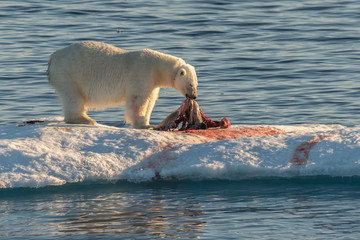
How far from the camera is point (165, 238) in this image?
805cm

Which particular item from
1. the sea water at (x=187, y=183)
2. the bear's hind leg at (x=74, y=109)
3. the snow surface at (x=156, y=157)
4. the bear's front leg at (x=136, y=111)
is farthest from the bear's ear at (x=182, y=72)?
the bear's hind leg at (x=74, y=109)

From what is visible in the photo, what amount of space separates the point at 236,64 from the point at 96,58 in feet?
28.8

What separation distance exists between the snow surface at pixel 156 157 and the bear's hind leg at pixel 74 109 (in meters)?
0.71

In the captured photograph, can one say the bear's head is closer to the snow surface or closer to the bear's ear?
the bear's ear

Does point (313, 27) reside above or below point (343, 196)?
above

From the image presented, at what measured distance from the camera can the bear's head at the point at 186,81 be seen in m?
10.9

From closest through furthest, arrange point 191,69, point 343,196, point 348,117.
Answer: point 343,196
point 191,69
point 348,117

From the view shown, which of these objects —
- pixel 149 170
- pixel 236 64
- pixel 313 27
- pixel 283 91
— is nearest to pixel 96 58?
pixel 149 170

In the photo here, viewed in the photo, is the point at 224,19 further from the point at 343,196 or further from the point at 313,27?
the point at 343,196

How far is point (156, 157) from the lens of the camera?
9.91 metres

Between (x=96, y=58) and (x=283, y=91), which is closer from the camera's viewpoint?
(x=96, y=58)

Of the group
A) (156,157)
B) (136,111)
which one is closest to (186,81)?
(136,111)

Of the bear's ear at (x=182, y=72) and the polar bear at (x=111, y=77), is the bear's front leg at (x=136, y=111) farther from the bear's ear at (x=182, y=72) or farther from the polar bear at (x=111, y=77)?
the bear's ear at (x=182, y=72)

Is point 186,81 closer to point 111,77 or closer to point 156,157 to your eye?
point 111,77
